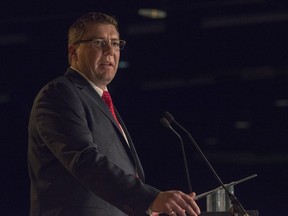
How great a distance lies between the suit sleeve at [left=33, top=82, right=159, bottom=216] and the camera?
2033mm

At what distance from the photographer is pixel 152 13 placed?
5.05m

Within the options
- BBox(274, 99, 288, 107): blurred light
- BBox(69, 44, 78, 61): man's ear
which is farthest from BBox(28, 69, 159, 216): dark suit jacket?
BBox(274, 99, 288, 107): blurred light

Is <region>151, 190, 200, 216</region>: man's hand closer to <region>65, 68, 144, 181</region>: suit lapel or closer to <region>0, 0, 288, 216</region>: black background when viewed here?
<region>65, 68, 144, 181</region>: suit lapel

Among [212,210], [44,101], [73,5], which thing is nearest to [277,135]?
[73,5]

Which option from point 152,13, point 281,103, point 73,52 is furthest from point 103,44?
point 281,103

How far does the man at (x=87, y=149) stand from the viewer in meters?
2.04

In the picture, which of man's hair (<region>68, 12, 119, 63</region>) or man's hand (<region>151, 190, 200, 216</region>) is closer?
man's hand (<region>151, 190, 200, 216</region>)

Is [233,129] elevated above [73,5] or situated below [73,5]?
below

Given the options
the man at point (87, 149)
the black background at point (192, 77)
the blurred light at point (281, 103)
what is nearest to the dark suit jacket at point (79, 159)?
the man at point (87, 149)

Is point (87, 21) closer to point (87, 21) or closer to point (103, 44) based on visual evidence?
point (87, 21)

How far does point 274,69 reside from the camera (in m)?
5.16

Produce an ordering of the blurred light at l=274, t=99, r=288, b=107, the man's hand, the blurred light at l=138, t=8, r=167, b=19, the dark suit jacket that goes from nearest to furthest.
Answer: the man's hand, the dark suit jacket, the blurred light at l=138, t=8, r=167, b=19, the blurred light at l=274, t=99, r=288, b=107

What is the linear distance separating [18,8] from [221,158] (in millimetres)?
1970

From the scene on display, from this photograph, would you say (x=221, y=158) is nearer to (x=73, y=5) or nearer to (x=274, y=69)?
(x=274, y=69)
